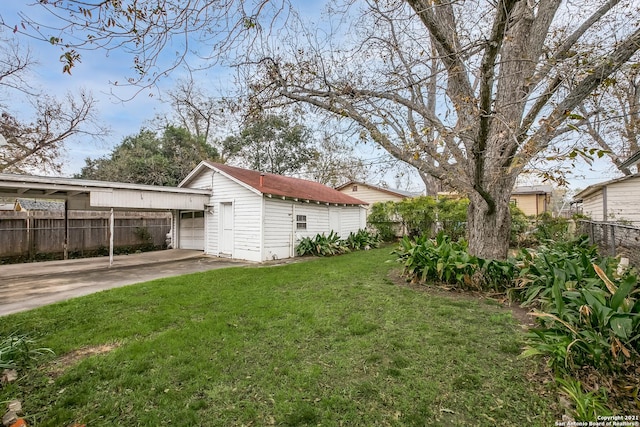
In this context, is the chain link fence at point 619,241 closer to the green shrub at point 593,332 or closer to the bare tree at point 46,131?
the green shrub at point 593,332

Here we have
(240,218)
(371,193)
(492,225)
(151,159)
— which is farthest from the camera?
(371,193)

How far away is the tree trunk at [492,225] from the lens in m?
5.83

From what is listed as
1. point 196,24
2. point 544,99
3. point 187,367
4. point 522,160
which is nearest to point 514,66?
point 544,99

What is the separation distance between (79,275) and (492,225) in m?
10.1

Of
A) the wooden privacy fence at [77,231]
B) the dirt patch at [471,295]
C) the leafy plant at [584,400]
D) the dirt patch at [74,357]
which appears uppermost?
the wooden privacy fence at [77,231]

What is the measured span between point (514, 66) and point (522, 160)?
96.3 inches

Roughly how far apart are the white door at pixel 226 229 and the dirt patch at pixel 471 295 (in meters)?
6.31

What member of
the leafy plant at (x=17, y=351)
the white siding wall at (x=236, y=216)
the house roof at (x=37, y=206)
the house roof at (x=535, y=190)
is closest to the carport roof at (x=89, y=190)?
the white siding wall at (x=236, y=216)

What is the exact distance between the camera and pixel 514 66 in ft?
16.5

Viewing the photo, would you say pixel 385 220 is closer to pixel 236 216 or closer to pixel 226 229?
pixel 236 216

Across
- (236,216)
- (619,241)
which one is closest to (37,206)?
(236,216)

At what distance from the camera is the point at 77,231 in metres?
11.5

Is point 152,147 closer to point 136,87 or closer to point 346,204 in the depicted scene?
point 346,204

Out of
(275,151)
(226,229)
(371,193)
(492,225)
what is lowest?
(226,229)
